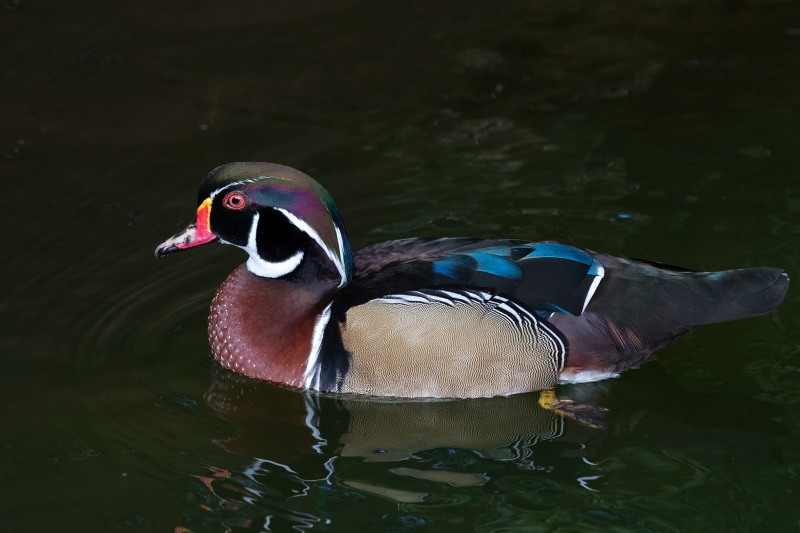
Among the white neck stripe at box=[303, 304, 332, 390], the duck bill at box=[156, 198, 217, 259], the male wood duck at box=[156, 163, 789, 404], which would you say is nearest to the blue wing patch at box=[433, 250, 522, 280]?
the male wood duck at box=[156, 163, 789, 404]

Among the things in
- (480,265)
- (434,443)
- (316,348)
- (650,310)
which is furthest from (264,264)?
(650,310)

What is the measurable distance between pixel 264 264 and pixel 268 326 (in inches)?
13.2

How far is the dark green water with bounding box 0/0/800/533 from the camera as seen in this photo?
461 cm

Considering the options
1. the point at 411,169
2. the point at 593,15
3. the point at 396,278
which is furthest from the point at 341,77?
the point at 396,278

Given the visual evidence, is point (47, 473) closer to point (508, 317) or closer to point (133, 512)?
point (133, 512)

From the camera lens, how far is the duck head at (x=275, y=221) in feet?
17.2

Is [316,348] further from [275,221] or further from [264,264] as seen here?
[275,221]

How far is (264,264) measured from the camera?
18.1ft

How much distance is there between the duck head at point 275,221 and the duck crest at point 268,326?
11cm

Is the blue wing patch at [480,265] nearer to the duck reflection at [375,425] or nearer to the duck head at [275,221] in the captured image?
the duck head at [275,221]

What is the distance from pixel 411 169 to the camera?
746cm

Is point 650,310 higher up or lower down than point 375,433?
higher up

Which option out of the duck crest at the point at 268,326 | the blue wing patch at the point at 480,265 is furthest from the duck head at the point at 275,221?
the blue wing patch at the point at 480,265

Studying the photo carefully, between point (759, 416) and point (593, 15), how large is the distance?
567cm
